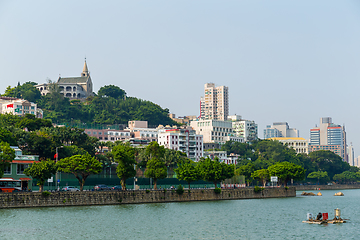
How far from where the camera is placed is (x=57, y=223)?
6253 cm

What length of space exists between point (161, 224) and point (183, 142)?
12553 centimetres

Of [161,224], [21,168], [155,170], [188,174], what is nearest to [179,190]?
[155,170]

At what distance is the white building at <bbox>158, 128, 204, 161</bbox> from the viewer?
612ft

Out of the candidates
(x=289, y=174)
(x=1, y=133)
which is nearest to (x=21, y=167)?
(x=1, y=133)

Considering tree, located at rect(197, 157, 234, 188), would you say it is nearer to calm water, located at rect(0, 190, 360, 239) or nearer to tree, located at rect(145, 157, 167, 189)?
tree, located at rect(145, 157, 167, 189)

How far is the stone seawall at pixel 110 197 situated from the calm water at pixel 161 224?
222 cm

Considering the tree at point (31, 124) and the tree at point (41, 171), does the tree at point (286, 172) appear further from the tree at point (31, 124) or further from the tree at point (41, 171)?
the tree at point (41, 171)

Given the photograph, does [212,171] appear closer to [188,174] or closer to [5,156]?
[188,174]

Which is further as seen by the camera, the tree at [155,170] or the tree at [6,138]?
the tree at [6,138]

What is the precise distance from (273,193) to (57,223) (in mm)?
69431

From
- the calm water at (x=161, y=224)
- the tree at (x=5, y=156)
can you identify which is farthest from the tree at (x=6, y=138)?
the calm water at (x=161, y=224)

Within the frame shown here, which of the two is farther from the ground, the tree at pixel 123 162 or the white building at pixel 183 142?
the white building at pixel 183 142

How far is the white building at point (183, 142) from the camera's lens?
612 ft

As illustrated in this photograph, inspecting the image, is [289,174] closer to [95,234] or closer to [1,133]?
[1,133]
